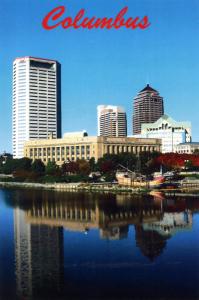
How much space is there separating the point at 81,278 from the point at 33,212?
14160mm

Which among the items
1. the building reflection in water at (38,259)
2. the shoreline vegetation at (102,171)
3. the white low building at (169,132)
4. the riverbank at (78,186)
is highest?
the white low building at (169,132)

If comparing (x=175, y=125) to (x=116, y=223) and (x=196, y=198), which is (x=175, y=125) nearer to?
(x=196, y=198)

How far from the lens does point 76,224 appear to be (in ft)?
70.6

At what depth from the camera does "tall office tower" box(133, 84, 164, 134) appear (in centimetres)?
10288

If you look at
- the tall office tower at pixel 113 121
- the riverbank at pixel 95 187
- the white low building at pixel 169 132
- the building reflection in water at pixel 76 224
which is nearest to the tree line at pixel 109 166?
the riverbank at pixel 95 187

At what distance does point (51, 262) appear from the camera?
13.9 m

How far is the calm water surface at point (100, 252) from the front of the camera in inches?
444

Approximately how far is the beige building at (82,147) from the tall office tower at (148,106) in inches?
1324

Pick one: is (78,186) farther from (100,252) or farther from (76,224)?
(100,252)

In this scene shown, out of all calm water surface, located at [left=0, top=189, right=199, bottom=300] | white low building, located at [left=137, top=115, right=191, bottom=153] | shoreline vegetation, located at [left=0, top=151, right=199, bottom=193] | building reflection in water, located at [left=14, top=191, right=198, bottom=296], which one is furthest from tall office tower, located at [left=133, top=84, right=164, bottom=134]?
calm water surface, located at [left=0, top=189, right=199, bottom=300]

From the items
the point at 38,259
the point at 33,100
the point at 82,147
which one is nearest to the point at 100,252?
the point at 38,259

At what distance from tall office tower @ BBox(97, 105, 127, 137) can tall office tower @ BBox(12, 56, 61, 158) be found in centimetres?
2358

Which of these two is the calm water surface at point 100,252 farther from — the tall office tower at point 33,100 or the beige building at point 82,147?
the tall office tower at point 33,100

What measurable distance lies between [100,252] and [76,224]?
6.45 meters
